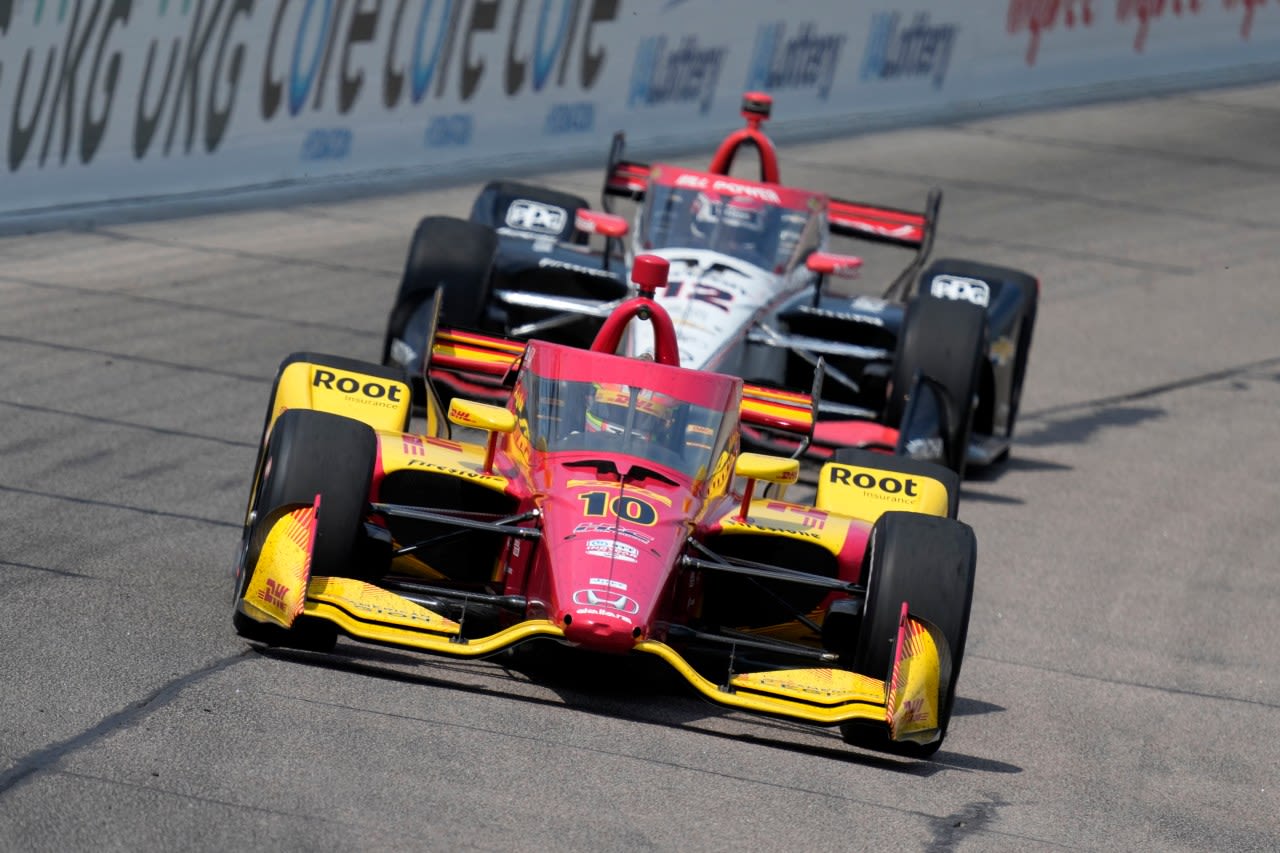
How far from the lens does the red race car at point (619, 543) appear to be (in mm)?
6883

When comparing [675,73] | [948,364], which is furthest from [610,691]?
[675,73]

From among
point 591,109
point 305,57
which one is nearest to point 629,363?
point 305,57

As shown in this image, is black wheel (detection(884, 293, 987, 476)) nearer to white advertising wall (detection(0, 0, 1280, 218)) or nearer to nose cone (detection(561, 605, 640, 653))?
nose cone (detection(561, 605, 640, 653))

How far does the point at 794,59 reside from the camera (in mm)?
22562

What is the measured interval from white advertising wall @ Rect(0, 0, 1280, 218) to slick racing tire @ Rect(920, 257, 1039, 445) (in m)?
6.00

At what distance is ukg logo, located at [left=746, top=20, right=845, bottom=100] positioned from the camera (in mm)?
22141

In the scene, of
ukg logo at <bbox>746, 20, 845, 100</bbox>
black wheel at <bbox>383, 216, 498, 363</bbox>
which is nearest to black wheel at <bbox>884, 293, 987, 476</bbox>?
black wheel at <bbox>383, 216, 498, 363</bbox>

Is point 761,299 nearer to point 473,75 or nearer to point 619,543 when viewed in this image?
point 619,543

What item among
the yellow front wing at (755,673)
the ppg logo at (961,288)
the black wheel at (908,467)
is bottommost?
the yellow front wing at (755,673)

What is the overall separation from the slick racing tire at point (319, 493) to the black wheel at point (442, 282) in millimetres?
4390

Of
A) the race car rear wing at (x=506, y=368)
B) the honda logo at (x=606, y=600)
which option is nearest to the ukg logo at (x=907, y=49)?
the race car rear wing at (x=506, y=368)

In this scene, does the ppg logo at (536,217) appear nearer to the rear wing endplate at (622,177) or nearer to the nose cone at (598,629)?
the rear wing endplate at (622,177)

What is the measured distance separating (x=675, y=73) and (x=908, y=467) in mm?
13360

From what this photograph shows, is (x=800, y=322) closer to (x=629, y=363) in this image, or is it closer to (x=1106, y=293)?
(x=629, y=363)
